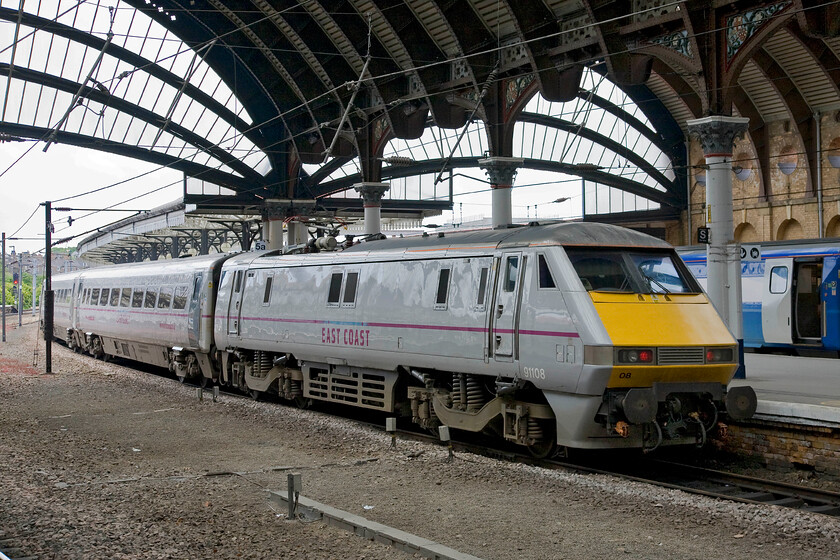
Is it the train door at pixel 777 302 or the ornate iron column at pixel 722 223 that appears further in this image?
the train door at pixel 777 302

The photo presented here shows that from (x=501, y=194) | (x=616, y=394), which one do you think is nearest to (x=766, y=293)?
(x=501, y=194)

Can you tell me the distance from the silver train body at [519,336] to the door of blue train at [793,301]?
12.4 metres

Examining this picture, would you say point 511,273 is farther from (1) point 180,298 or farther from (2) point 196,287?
(1) point 180,298

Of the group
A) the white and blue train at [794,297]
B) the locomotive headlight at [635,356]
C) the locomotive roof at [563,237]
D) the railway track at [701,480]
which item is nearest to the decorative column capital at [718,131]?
the white and blue train at [794,297]

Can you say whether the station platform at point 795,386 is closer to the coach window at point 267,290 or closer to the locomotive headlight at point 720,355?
the locomotive headlight at point 720,355

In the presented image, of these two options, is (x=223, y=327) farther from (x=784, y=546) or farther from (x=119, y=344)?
(x=784, y=546)

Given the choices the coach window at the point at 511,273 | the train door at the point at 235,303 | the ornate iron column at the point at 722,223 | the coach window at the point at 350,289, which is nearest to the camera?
the coach window at the point at 511,273

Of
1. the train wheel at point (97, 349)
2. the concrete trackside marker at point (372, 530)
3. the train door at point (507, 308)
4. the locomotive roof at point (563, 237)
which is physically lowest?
the concrete trackside marker at point (372, 530)

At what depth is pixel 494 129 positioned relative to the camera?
86.1ft

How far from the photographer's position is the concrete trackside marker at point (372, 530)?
759 centimetres

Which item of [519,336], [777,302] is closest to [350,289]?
[519,336]

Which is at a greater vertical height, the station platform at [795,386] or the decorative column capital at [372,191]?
the decorative column capital at [372,191]

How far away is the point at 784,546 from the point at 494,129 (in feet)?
63.4

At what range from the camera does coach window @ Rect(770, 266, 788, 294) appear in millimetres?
23469
